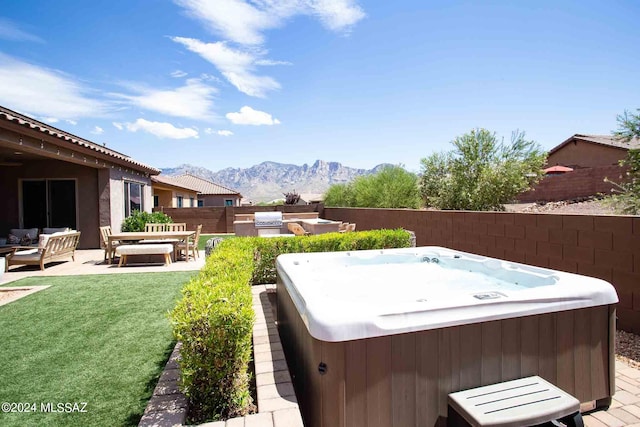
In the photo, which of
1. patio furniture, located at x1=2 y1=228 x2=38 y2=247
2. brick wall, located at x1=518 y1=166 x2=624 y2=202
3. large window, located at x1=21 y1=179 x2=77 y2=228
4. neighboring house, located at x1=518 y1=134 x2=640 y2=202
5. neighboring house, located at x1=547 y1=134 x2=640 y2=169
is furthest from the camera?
neighboring house, located at x1=547 y1=134 x2=640 y2=169

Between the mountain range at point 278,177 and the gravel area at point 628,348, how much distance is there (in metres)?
141

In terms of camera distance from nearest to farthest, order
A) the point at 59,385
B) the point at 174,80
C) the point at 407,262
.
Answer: the point at 59,385 → the point at 407,262 → the point at 174,80

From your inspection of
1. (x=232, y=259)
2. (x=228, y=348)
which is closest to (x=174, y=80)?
(x=232, y=259)

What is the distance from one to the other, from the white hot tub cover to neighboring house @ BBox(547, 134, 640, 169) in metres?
17.9

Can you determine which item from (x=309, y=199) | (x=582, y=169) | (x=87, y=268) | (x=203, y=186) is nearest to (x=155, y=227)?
(x=87, y=268)

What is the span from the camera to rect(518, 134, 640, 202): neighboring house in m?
13.9

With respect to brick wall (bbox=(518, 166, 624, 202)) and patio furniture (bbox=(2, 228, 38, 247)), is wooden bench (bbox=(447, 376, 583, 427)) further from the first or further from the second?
brick wall (bbox=(518, 166, 624, 202))

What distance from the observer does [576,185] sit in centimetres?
1496

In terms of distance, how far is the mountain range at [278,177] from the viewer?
506 ft

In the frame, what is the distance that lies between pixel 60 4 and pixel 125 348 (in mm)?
9222

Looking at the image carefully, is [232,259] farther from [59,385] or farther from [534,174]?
[534,174]

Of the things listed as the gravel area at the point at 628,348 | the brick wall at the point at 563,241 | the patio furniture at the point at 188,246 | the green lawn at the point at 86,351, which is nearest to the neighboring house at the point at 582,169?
the brick wall at the point at 563,241

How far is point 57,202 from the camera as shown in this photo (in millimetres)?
11719

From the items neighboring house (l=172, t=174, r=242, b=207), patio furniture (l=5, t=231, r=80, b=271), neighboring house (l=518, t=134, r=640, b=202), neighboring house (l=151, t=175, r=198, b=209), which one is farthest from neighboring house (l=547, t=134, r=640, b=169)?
neighboring house (l=172, t=174, r=242, b=207)
